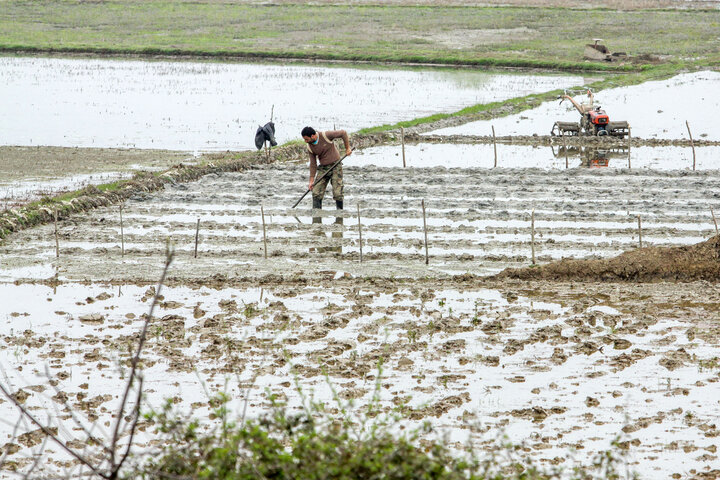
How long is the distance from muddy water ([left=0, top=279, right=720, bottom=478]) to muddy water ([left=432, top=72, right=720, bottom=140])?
401 inches

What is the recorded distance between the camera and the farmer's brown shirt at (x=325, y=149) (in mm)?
11555

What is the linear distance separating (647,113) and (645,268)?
40.5 feet

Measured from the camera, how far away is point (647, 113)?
66.7 feet

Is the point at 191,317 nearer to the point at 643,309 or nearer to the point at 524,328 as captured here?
the point at 524,328

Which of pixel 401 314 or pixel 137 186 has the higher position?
pixel 137 186

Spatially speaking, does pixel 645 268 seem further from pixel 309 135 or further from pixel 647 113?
pixel 647 113

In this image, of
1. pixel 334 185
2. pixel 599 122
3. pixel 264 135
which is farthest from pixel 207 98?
pixel 334 185

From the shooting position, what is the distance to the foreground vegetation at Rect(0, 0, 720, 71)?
31438 millimetres

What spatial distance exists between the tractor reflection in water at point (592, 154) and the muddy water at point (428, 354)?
277 inches

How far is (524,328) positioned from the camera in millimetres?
7703

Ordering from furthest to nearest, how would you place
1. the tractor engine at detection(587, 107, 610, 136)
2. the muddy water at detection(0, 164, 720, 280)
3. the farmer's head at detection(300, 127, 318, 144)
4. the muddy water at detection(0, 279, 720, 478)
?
the tractor engine at detection(587, 107, 610, 136) → the farmer's head at detection(300, 127, 318, 144) → the muddy water at detection(0, 164, 720, 280) → the muddy water at detection(0, 279, 720, 478)

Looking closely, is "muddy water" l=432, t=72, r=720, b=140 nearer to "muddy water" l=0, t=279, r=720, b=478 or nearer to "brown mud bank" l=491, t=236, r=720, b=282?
"brown mud bank" l=491, t=236, r=720, b=282

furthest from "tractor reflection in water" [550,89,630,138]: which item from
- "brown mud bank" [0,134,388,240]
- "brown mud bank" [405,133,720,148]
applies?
"brown mud bank" [0,134,388,240]

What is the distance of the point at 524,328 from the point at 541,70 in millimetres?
22404
